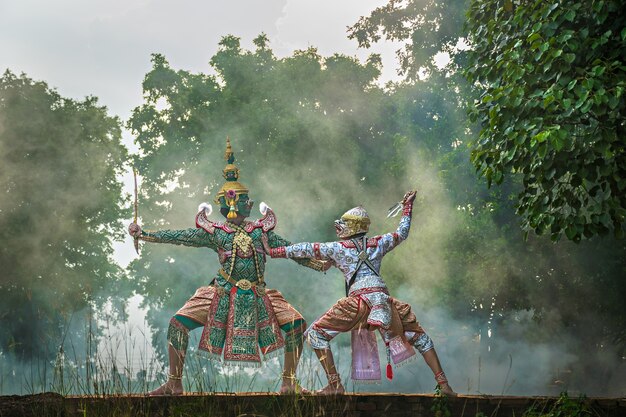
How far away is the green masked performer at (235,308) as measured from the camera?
11234mm

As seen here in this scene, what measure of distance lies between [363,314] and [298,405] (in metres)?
1.48

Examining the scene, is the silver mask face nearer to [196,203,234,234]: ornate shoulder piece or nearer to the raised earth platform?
[196,203,234,234]: ornate shoulder piece

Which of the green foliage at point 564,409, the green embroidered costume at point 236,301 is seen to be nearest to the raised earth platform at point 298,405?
the green foliage at point 564,409

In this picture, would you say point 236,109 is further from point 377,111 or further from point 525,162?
point 525,162

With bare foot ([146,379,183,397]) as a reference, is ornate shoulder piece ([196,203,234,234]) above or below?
above

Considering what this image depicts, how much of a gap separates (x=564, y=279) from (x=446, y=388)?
41.1 ft

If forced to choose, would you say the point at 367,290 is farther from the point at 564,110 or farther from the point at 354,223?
the point at 564,110

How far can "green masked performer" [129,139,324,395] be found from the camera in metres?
11.2

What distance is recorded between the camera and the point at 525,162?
11.3 m

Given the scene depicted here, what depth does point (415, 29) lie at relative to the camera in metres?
26.0

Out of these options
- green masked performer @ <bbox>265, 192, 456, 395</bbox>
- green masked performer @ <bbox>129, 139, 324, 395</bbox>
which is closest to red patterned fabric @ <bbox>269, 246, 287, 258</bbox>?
green masked performer @ <bbox>265, 192, 456, 395</bbox>

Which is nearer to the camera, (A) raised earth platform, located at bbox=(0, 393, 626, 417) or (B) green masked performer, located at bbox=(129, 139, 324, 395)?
(A) raised earth platform, located at bbox=(0, 393, 626, 417)

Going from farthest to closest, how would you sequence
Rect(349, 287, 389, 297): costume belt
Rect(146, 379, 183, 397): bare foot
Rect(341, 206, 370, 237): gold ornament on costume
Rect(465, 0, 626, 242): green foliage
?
Rect(341, 206, 370, 237): gold ornament on costume < Rect(349, 287, 389, 297): costume belt < Rect(146, 379, 183, 397): bare foot < Rect(465, 0, 626, 242): green foliage

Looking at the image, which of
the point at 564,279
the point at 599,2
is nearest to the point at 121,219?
the point at 564,279
